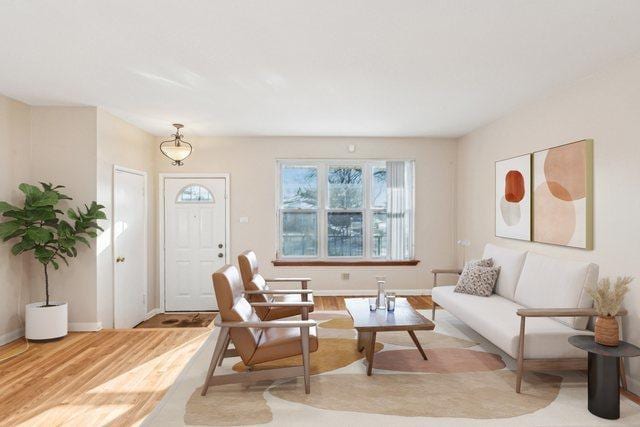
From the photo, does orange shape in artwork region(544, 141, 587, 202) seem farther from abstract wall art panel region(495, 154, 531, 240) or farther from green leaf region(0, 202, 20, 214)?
green leaf region(0, 202, 20, 214)

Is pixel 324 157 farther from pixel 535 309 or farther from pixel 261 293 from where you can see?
pixel 535 309

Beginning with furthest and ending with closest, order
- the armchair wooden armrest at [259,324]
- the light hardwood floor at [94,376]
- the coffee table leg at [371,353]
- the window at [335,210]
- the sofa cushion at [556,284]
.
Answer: the window at [335,210] → the coffee table leg at [371,353] → the sofa cushion at [556,284] → the armchair wooden armrest at [259,324] → the light hardwood floor at [94,376]

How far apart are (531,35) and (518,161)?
2134 millimetres

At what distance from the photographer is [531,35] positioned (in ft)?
8.77

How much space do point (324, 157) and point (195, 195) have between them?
2.13 m

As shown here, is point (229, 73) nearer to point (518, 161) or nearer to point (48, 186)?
point (48, 186)

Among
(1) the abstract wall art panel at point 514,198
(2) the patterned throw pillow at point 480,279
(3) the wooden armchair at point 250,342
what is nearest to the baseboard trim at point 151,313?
(3) the wooden armchair at point 250,342

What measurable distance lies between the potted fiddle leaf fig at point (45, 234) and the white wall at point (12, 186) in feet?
0.59

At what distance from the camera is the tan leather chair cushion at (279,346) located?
9.64ft

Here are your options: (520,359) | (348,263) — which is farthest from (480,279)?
(348,263)

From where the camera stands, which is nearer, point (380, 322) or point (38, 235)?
point (380, 322)

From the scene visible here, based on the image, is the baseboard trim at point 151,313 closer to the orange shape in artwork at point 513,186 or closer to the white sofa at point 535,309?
the white sofa at point 535,309

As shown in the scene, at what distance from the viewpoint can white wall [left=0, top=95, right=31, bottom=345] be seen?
Answer: 4.06 m

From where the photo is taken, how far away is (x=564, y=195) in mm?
3746
